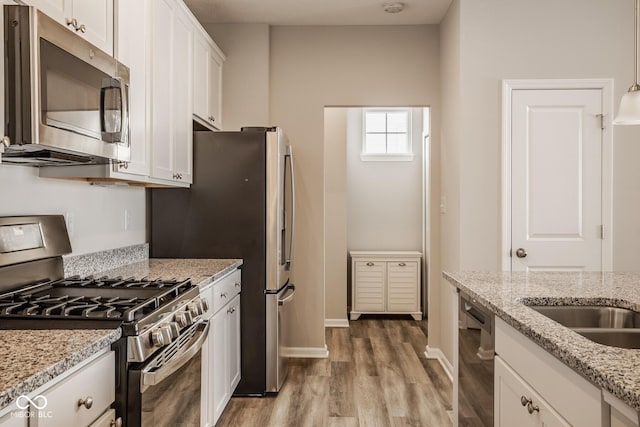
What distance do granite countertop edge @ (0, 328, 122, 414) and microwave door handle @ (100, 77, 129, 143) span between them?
2.63ft

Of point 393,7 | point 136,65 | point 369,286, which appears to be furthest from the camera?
point 369,286

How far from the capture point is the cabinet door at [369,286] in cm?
522

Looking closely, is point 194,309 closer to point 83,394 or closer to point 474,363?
point 83,394

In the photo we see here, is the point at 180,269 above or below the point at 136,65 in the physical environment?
below

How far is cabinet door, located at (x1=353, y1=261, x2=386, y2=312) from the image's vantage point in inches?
205

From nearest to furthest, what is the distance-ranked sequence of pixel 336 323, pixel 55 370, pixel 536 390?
1. pixel 55 370
2. pixel 536 390
3. pixel 336 323

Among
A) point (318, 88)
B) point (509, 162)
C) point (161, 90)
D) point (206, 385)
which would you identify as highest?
point (318, 88)

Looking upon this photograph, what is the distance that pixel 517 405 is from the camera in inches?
58.6

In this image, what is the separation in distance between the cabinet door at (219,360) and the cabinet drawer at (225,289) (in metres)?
0.05

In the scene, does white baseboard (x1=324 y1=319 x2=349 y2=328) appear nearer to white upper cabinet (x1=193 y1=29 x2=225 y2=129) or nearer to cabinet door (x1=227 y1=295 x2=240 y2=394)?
cabinet door (x1=227 y1=295 x2=240 y2=394)

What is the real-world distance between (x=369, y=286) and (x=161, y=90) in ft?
10.8

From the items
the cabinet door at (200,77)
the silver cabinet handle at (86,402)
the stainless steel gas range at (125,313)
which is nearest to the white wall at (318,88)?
the cabinet door at (200,77)

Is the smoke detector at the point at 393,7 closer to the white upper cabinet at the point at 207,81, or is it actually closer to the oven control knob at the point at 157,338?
the white upper cabinet at the point at 207,81

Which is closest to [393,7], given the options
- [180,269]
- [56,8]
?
[180,269]
